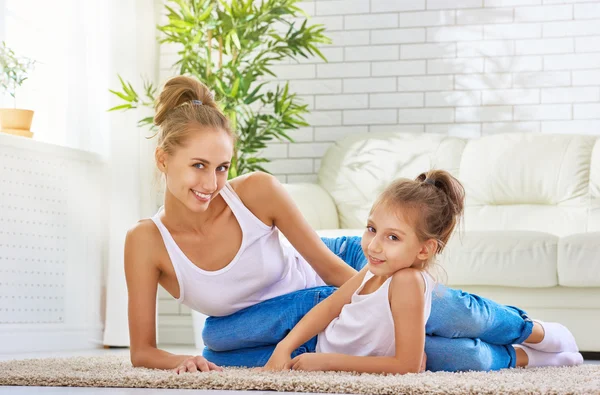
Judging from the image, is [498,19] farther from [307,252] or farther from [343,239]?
[307,252]

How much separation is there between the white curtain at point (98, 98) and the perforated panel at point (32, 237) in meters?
0.30

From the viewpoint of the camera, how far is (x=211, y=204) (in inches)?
89.0

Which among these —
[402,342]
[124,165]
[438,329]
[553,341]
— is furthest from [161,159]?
[124,165]

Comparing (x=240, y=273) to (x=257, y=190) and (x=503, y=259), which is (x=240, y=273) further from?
(x=503, y=259)

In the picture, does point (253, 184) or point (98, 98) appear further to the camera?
point (98, 98)

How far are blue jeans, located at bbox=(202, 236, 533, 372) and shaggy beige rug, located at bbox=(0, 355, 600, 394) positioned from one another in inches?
8.3

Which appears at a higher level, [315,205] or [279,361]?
[315,205]

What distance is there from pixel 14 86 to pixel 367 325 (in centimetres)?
229

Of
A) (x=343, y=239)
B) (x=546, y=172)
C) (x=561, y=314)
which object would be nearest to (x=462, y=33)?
(x=546, y=172)

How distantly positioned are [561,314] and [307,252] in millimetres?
1610

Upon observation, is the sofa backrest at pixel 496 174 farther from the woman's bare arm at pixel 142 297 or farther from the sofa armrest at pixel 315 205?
the woman's bare arm at pixel 142 297

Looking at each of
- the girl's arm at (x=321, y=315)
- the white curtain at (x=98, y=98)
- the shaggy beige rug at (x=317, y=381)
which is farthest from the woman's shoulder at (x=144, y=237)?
the white curtain at (x=98, y=98)

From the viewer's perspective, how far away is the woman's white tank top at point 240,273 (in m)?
2.20

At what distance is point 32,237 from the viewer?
12.3 ft
